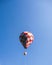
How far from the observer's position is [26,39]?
4162cm

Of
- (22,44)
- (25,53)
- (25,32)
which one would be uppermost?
(25,32)

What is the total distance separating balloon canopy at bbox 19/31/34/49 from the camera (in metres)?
41.4

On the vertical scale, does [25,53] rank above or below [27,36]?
below

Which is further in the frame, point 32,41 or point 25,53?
point 32,41

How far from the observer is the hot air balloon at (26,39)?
4137 centimetres

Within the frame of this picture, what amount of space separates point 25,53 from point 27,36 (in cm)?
491

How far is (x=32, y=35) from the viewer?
142 feet

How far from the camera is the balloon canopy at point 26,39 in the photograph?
1629 inches

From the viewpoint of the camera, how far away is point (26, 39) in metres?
41.6

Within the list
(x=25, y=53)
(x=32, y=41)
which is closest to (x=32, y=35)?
(x=32, y=41)

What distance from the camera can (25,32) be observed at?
42594 millimetres

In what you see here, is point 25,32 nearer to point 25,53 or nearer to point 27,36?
point 27,36

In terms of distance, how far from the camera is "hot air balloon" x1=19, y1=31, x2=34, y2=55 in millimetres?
41369

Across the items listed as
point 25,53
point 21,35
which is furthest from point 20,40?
point 25,53
